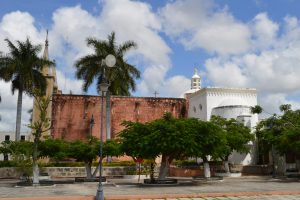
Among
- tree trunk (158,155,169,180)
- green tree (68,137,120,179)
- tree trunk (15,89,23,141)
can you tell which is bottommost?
tree trunk (158,155,169,180)

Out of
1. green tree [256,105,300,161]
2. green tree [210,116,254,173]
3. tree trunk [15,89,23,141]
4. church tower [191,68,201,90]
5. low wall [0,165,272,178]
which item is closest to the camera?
green tree [256,105,300,161]

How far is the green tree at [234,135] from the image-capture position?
31.2 metres

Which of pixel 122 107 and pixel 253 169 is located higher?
pixel 122 107

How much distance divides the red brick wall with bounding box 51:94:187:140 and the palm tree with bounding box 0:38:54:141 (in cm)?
520

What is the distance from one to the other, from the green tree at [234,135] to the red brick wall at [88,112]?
11.5m

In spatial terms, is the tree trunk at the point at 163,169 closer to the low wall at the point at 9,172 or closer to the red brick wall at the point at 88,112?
the low wall at the point at 9,172

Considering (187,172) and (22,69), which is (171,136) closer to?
(187,172)

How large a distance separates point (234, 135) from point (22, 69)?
65.8 feet

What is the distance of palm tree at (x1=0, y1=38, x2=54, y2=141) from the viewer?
3625cm

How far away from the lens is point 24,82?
119ft

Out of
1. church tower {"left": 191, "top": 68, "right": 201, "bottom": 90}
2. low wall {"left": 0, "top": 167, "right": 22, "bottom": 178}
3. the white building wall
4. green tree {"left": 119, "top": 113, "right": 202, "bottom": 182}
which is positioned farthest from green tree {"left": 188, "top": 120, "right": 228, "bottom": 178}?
church tower {"left": 191, "top": 68, "right": 201, "bottom": 90}

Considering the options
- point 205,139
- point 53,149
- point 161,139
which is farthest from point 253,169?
point 53,149

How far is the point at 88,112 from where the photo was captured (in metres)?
42.3

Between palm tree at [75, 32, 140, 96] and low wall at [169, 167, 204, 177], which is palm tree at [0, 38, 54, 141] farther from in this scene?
low wall at [169, 167, 204, 177]
